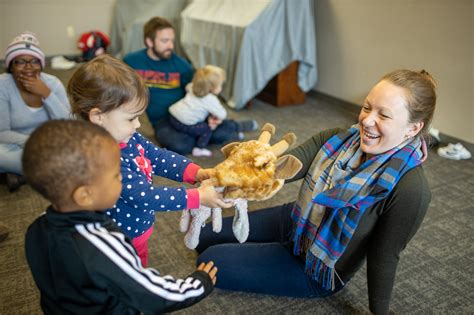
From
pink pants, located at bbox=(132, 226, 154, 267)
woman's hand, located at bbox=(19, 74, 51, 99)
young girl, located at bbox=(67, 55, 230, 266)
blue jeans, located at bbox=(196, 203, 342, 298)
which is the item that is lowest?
blue jeans, located at bbox=(196, 203, 342, 298)

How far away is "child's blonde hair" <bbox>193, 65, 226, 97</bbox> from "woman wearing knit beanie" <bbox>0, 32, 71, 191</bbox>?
2.87ft

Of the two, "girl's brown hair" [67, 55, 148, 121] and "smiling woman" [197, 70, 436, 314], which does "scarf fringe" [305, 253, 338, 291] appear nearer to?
"smiling woman" [197, 70, 436, 314]

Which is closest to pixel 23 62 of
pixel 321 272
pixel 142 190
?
pixel 142 190

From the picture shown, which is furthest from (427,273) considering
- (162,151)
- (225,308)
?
(162,151)

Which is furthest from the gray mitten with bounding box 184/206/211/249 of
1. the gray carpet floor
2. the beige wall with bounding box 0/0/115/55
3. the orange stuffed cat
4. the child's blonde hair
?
the beige wall with bounding box 0/0/115/55

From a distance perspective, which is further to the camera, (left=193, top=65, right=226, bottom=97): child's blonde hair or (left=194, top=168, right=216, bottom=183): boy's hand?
(left=193, top=65, right=226, bottom=97): child's blonde hair

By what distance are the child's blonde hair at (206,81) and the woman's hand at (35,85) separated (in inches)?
37.3

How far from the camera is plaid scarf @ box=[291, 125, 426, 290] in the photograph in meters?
1.20

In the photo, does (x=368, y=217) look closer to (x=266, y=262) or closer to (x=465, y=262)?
(x=266, y=262)

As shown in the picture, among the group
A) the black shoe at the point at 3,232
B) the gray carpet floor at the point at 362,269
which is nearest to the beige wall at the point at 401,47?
the gray carpet floor at the point at 362,269

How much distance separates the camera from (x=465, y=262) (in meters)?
1.70

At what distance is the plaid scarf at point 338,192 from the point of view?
3.94 ft

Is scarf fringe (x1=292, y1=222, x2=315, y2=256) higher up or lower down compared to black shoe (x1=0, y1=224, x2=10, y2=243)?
higher up

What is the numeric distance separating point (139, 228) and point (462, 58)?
8.09 feet
